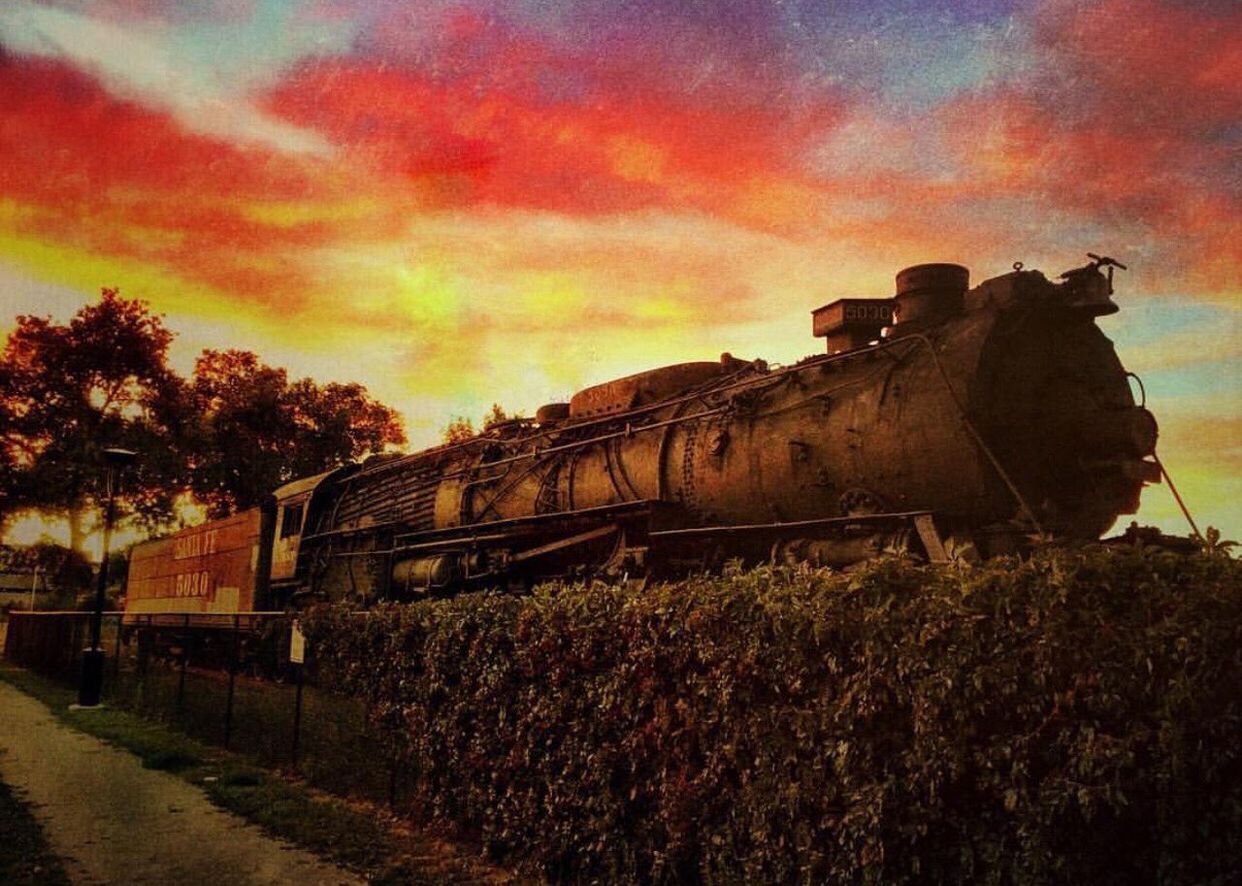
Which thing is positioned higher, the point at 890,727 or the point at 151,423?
the point at 151,423

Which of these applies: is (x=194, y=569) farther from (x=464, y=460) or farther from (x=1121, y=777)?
(x=1121, y=777)

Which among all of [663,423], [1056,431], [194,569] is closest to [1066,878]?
[1056,431]

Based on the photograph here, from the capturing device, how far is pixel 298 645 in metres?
10.0

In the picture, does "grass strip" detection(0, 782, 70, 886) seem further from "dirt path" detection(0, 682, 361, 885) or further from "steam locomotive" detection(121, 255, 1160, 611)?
"steam locomotive" detection(121, 255, 1160, 611)

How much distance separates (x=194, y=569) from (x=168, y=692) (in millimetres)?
8323

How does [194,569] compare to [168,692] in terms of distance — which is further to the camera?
[194,569]

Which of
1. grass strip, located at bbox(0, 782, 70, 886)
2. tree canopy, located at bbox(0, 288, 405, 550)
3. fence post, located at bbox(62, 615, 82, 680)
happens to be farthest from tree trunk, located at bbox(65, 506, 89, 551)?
grass strip, located at bbox(0, 782, 70, 886)

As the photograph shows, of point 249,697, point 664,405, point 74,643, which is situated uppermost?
point 664,405

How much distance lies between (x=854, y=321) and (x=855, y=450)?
1389 millimetres

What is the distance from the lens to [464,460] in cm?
1422

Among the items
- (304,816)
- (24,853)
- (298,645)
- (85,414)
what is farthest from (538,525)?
(85,414)

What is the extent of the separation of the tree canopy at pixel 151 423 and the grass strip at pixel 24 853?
1110 inches

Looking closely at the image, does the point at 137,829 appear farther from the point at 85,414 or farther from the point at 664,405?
the point at 85,414

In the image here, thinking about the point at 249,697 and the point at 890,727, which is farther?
the point at 249,697
